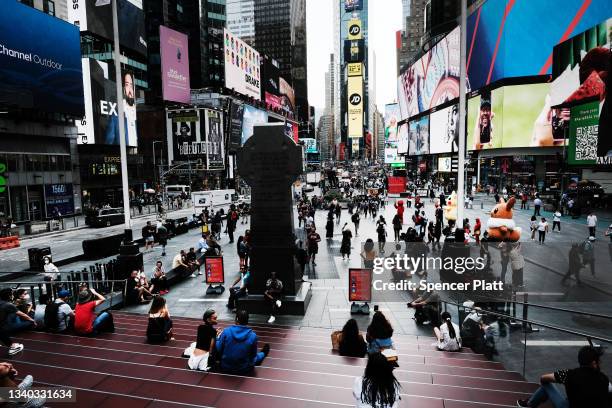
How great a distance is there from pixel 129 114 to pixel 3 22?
62.8 feet

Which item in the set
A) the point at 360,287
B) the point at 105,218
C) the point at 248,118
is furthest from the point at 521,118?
the point at 248,118

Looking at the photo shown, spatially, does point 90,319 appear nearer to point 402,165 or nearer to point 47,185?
point 47,185

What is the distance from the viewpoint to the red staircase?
14.3ft

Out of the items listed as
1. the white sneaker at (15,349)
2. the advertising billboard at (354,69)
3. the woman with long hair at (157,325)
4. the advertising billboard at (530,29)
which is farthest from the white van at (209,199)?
the advertising billboard at (354,69)

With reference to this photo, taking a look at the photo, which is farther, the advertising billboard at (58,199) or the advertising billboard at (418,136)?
the advertising billboard at (418,136)

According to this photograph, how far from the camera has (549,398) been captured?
14.3 feet

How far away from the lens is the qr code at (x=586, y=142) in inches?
1130

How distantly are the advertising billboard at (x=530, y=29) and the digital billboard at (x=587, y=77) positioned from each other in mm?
20431

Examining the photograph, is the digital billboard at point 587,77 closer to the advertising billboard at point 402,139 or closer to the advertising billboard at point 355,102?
the advertising billboard at point 402,139

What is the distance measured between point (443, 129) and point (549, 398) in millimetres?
73138

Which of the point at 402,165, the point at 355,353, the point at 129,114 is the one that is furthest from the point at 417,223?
the point at 402,165

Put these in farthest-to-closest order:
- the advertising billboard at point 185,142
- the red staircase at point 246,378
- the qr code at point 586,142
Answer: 1. the advertising billboard at point 185,142
2. the qr code at point 586,142
3. the red staircase at point 246,378


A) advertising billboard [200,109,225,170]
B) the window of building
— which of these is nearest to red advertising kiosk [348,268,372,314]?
the window of building

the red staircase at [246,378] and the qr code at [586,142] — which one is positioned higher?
the qr code at [586,142]
